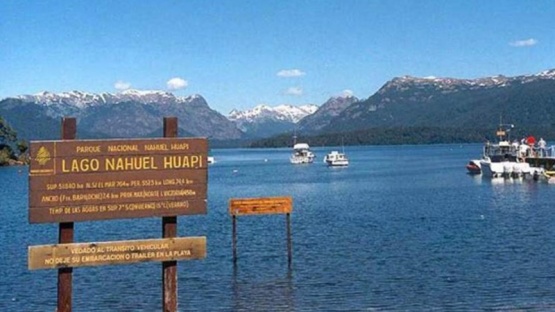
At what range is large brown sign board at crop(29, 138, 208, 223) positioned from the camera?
57.0 feet

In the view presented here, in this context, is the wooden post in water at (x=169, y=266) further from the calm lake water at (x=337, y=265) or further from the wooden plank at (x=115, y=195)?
the calm lake water at (x=337, y=265)

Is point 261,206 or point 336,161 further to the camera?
point 336,161

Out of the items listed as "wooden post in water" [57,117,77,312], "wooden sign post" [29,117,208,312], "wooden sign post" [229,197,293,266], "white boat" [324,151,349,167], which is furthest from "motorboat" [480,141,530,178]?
"wooden post in water" [57,117,77,312]

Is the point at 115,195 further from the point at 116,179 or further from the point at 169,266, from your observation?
the point at 169,266

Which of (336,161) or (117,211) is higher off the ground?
(117,211)

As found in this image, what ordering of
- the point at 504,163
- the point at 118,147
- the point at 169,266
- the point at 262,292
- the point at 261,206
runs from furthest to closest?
the point at 504,163 < the point at 261,206 < the point at 262,292 < the point at 169,266 < the point at 118,147

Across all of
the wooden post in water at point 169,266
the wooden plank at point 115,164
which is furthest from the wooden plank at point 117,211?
the wooden plank at point 115,164

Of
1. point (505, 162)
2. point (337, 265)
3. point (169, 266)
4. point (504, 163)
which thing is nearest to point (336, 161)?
point (505, 162)

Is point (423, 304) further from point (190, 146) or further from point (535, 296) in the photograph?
point (190, 146)

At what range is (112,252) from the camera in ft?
58.1

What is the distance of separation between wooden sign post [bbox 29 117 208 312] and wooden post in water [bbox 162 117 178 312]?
0.02 metres

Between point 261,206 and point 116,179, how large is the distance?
62.2 feet

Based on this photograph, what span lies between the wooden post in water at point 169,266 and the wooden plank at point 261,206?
17695 mm

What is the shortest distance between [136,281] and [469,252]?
1715cm
